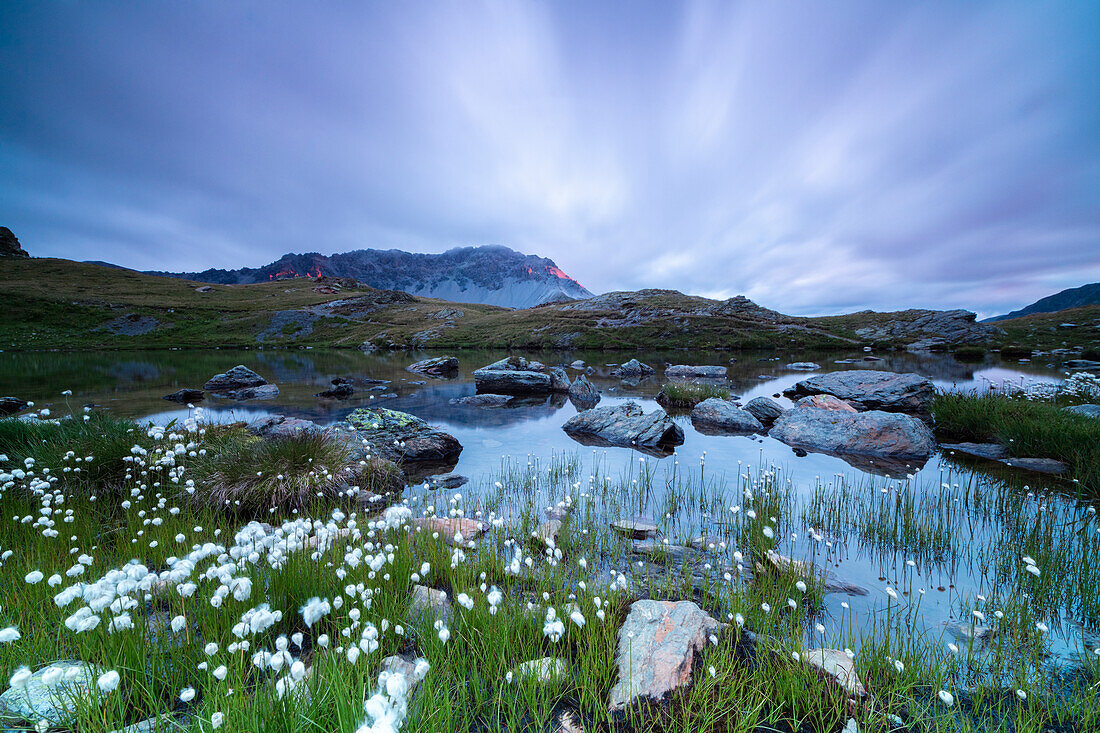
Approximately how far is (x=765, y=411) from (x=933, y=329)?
4048 inches

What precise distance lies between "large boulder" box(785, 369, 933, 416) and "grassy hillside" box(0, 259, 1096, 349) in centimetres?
5784

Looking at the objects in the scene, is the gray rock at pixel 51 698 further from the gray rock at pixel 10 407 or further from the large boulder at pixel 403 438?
the gray rock at pixel 10 407

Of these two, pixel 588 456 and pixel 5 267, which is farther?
pixel 5 267

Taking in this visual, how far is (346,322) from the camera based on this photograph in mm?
122000

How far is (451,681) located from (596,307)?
123273 mm

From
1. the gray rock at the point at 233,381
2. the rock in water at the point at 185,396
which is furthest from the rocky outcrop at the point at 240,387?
the rock in water at the point at 185,396

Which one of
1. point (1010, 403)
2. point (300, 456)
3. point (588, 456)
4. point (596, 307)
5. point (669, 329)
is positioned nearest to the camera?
point (300, 456)

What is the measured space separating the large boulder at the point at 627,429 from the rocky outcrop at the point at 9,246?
9330 inches

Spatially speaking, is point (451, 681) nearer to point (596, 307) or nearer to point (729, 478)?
point (729, 478)

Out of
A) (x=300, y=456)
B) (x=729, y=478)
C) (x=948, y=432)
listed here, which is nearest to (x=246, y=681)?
(x=300, y=456)

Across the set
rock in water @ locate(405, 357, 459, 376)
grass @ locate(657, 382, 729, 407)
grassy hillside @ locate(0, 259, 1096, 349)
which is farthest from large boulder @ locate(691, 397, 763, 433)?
grassy hillside @ locate(0, 259, 1096, 349)

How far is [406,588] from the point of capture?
4938 mm

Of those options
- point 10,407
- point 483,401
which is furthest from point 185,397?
point 483,401

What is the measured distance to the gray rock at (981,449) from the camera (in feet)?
41.9
